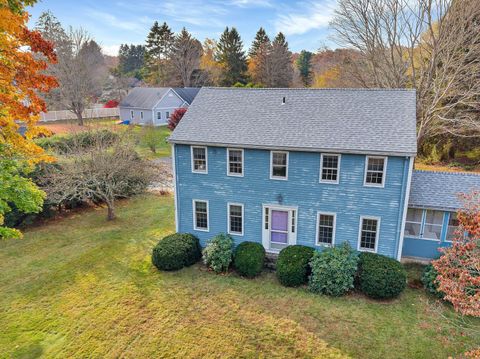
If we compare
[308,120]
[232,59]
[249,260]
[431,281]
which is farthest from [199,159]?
[232,59]

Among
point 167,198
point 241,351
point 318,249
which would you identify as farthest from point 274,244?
point 167,198

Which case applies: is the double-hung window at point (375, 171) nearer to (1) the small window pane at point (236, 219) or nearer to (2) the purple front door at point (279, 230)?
(2) the purple front door at point (279, 230)

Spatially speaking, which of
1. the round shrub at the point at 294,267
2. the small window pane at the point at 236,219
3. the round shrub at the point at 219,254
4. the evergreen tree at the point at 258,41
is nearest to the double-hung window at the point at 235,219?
the small window pane at the point at 236,219

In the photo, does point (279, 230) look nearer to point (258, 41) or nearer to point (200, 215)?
point (200, 215)

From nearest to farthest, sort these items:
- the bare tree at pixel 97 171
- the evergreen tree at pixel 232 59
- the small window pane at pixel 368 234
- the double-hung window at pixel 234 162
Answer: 1. the small window pane at pixel 368 234
2. the double-hung window at pixel 234 162
3. the bare tree at pixel 97 171
4. the evergreen tree at pixel 232 59

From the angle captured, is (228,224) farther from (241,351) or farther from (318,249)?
(241,351)

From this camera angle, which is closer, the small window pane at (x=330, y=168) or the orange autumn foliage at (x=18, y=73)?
the orange autumn foliage at (x=18, y=73)
